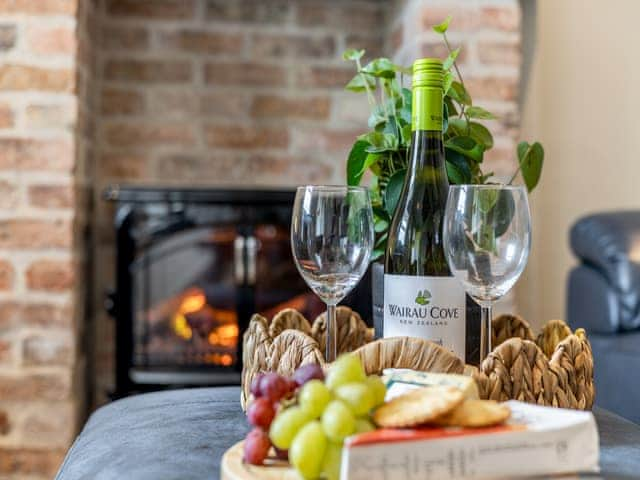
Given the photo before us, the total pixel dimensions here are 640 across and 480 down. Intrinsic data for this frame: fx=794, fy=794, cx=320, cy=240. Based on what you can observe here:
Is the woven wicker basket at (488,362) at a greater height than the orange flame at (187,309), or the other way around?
the woven wicker basket at (488,362)

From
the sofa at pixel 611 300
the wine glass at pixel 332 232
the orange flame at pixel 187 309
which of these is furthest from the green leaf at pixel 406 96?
the orange flame at pixel 187 309

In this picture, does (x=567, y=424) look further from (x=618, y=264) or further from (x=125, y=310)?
(x=125, y=310)

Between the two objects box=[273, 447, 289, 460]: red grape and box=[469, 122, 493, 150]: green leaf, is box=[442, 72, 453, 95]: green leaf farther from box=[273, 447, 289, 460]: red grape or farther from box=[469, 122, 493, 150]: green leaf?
box=[273, 447, 289, 460]: red grape

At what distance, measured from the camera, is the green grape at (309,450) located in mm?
590

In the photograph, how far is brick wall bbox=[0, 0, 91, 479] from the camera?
6.31 ft

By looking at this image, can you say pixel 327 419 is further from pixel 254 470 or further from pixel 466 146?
pixel 466 146

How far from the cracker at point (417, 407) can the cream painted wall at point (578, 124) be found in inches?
74.0

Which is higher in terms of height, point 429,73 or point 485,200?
point 429,73

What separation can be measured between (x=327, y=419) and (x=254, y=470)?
0.33ft

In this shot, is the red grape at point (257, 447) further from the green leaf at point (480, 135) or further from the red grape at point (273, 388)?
the green leaf at point (480, 135)

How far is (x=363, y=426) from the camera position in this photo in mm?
607

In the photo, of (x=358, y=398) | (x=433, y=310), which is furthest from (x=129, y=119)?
(x=358, y=398)

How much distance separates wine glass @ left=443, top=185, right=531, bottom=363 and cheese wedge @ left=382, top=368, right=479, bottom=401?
4.9 inches

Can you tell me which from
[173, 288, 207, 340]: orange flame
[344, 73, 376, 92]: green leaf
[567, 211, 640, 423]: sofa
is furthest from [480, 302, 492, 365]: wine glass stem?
[173, 288, 207, 340]: orange flame
